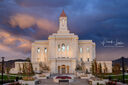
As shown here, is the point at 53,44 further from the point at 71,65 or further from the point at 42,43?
the point at 71,65

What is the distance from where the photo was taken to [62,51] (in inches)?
2874

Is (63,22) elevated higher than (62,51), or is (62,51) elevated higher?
(63,22)

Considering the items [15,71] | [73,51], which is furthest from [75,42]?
[15,71]

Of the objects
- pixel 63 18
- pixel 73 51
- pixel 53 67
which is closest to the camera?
pixel 53 67

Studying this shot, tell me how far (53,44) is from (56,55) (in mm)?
4274

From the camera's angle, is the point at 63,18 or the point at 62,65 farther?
the point at 63,18

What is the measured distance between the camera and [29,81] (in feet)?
108

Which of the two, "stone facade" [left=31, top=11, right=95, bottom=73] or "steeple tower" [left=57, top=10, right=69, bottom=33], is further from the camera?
"steeple tower" [left=57, top=10, right=69, bottom=33]

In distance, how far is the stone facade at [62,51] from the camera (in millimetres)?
66188

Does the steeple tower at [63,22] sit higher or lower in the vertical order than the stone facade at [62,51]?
higher

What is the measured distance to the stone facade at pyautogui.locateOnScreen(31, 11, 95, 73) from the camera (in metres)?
66.2

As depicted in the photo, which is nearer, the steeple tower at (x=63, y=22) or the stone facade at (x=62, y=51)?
the stone facade at (x=62, y=51)

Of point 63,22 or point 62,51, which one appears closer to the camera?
point 62,51

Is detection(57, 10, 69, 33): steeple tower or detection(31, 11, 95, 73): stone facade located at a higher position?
detection(57, 10, 69, 33): steeple tower
